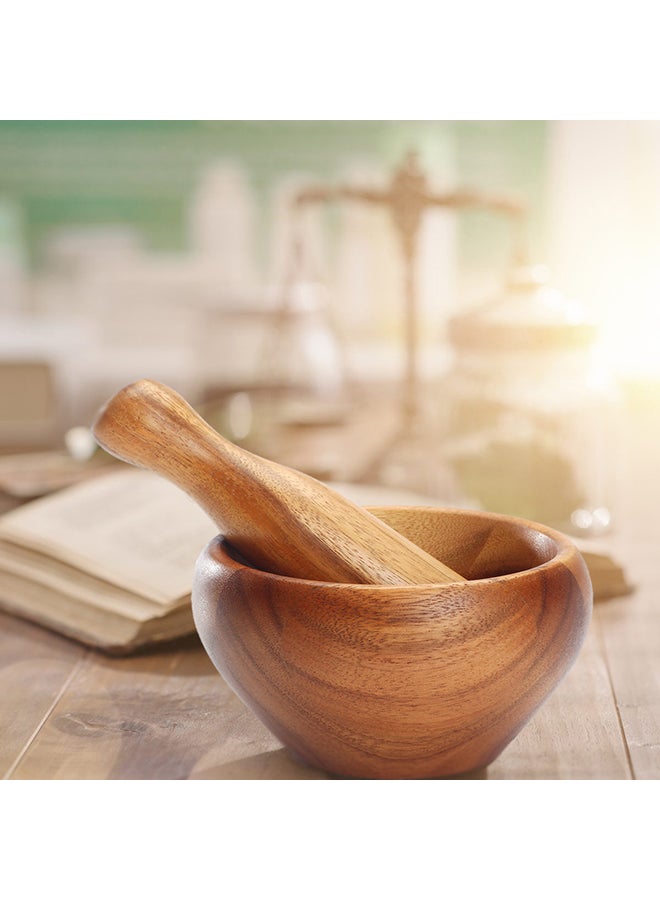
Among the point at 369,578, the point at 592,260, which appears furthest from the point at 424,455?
the point at 592,260

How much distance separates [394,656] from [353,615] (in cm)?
3

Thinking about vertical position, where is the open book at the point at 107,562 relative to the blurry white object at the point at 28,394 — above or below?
above

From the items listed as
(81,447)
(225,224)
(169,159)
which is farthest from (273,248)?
(81,447)

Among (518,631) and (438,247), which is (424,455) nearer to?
(518,631)

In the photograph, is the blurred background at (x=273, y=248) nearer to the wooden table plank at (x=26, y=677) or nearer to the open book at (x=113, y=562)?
the open book at (x=113, y=562)

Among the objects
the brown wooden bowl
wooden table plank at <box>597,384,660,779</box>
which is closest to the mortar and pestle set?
the brown wooden bowl

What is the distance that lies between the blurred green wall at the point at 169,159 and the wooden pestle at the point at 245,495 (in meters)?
3.83

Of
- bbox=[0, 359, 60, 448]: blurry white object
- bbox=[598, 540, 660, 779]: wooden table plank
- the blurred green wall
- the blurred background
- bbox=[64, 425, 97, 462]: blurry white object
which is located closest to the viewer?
bbox=[598, 540, 660, 779]: wooden table plank

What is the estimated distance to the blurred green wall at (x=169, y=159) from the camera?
14.0ft

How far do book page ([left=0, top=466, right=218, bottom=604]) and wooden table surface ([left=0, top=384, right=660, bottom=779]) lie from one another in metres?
0.06

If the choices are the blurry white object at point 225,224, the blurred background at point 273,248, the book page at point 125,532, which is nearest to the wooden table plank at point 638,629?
the book page at point 125,532

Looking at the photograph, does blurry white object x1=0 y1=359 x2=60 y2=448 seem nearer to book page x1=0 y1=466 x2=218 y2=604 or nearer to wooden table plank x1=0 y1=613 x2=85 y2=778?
book page x1=0 y1=466 x2=218 y2=604

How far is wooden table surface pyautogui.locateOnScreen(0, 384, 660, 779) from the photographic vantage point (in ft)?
1.91

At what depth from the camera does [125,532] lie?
0.89 meters
